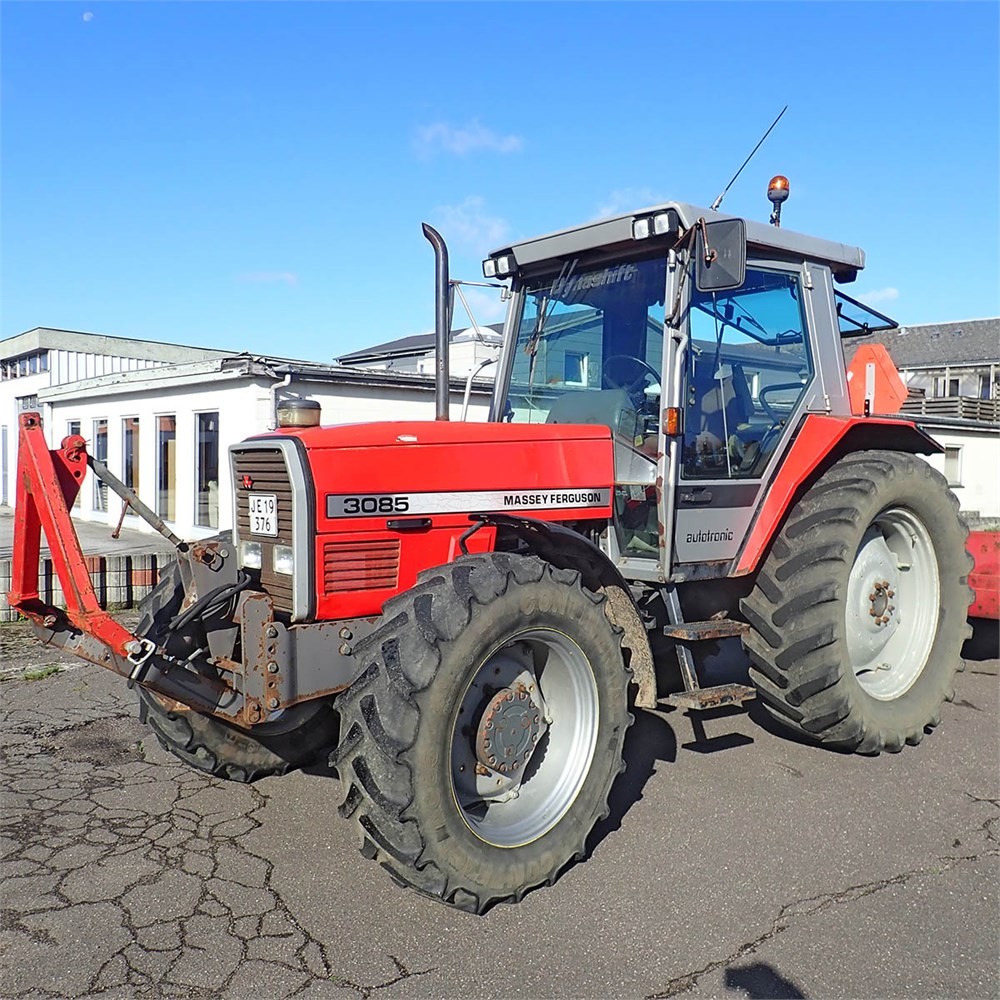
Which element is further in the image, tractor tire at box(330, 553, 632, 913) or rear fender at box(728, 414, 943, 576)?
rear fender at box(728, 414, 943, 576)

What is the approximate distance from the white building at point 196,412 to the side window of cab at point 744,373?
19.2ft

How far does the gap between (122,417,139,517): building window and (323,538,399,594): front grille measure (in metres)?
14.6

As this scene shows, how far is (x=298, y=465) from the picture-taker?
3.38 meters

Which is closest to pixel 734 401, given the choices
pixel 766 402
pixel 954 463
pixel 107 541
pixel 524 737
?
pixel 766 402

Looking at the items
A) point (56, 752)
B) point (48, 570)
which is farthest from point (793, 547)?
point (48, 570)

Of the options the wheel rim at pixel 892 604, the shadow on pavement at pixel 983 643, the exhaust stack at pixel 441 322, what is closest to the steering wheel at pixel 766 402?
the wheel rim at pixel 892 604

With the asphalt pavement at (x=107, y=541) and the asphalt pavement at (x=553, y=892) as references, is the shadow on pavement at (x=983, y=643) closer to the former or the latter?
the asphalt pavement at (x=553, y=892)

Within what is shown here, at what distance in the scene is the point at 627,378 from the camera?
4523mm

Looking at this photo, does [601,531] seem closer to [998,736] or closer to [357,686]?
[357,686]

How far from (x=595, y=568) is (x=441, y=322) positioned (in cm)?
142

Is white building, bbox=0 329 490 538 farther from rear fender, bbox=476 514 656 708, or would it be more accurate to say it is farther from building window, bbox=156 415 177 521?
rear fender, bbox=476 514 656 708

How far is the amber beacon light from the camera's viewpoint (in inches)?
198

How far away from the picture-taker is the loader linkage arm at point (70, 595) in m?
3.20

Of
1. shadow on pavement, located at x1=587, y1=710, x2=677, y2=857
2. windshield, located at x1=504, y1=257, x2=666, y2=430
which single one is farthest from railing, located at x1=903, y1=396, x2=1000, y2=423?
windshield, located at x1=504, y1=257, x2=666, y2=430
